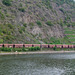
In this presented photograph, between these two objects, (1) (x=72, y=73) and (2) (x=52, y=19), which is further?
(2) (x=52, y=19)

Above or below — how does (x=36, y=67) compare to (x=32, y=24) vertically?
below

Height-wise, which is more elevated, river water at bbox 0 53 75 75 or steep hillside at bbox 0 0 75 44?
steep hillside at bbox 0 0 75 44

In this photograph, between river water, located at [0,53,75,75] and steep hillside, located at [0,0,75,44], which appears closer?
river water, located at [0,53,75,75]

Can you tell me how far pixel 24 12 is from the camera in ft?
292

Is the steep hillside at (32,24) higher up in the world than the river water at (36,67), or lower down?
higher up

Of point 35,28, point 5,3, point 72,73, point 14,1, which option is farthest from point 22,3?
point 72,73

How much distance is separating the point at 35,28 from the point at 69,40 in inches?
918

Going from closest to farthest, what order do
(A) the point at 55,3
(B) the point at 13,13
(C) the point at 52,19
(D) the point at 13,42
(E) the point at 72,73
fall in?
(E) the point at 72,73, (D) the point at 13,42, (B) the point at 13,13, (C) the point at 52,19, (A) the point at 55,3

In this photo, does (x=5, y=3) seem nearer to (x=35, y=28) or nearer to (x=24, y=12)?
(x=24, y=12)

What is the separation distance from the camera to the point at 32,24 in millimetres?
86500

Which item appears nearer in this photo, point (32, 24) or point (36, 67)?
point (36, 67)

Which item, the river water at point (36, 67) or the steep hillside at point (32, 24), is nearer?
the river water at point (36, 67)

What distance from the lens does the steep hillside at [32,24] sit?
71606mm

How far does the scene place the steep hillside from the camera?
71606 millimetres
